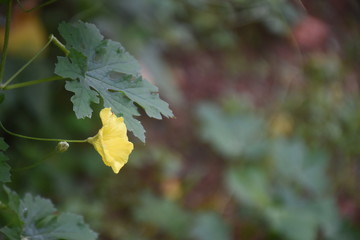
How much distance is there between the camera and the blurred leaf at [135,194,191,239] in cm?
230

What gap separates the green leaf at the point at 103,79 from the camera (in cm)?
84

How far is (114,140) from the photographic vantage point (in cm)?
83

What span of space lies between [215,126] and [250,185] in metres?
0.41

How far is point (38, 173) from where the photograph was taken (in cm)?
206

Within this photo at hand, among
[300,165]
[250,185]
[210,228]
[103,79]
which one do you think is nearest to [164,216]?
[210,228]

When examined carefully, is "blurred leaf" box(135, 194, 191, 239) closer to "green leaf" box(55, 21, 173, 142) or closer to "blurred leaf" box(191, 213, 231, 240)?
"blurred leaf" box(191, 213, 231, 240)

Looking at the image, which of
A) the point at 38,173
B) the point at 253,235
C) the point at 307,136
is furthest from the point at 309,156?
the point at 38,173

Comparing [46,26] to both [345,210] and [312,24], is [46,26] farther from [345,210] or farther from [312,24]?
[312,24]

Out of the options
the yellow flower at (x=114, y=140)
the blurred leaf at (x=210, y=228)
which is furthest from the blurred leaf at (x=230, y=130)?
the yellow flower at (x=114, y=140)

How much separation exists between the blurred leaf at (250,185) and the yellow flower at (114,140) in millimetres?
1660

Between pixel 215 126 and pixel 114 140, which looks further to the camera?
pixel 215 126

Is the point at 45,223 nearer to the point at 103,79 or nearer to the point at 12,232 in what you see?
the point at 12,232

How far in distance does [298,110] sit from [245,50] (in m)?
0.76

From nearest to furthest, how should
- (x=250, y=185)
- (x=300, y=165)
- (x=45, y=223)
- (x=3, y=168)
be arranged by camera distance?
(x=3, y=168)
(x=45, y=223)
(x=250, y=185)
(x=300, y=165)
